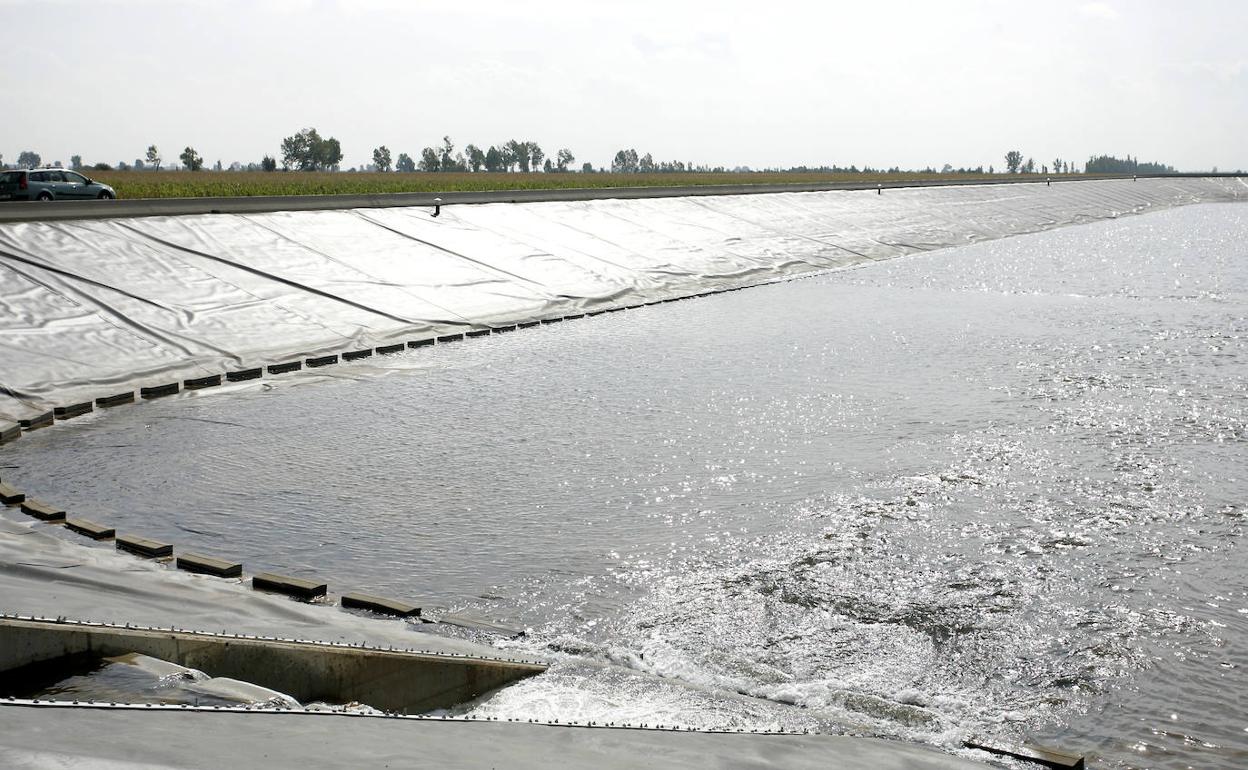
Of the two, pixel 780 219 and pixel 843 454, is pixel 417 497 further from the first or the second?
pixel 780 219

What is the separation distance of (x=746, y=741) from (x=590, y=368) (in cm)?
1341

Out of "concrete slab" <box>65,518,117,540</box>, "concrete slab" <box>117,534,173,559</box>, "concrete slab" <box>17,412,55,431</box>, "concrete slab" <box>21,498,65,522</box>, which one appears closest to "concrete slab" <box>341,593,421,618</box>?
"concrete slab" <box>117,534,173,559</box>

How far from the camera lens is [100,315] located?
18562 mm

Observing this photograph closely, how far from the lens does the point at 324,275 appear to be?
2389cm

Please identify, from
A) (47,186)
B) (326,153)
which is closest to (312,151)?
(326,153)

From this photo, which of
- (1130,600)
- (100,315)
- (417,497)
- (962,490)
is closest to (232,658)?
(417,497)

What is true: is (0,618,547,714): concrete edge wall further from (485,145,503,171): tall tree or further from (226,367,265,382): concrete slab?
(485,145,503,171): tall tree

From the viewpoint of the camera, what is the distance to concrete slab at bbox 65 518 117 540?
31.6 feet

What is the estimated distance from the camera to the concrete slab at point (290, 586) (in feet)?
27.2

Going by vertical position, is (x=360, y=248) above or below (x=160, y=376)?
above

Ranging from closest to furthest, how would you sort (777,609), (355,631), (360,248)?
(355,631), (777,609), (360,248)

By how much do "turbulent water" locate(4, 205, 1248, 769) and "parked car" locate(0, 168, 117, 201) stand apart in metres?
21.3

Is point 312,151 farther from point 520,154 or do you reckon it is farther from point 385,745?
point 385,745

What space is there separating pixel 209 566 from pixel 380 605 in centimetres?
174
